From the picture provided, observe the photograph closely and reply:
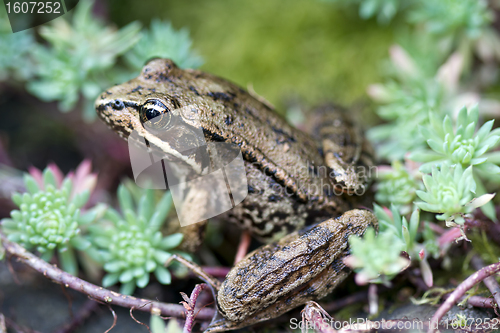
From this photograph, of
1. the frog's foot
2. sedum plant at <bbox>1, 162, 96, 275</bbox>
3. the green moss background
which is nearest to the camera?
the frog's foot

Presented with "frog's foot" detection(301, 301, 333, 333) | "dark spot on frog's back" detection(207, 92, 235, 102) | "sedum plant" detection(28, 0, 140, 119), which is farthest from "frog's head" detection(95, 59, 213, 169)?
"frog's foot" detection(301, 301, 333, 333)

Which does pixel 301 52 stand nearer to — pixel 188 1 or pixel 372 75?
pixel 372 75

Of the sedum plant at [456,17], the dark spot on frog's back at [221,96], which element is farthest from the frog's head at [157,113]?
the sedum plant at [456,17]

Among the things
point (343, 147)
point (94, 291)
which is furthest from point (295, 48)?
point (94, 291)

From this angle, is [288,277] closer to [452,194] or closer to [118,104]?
[452,194]

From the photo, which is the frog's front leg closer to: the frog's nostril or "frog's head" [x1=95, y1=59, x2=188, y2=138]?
"frog's head" [x1=95, y1=59, x2=188, y2=138]

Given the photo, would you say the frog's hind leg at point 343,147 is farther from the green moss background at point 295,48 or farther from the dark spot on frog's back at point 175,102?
the dark spot on frog's back at point 175,102

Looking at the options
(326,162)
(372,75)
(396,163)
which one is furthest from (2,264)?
(372,75)
